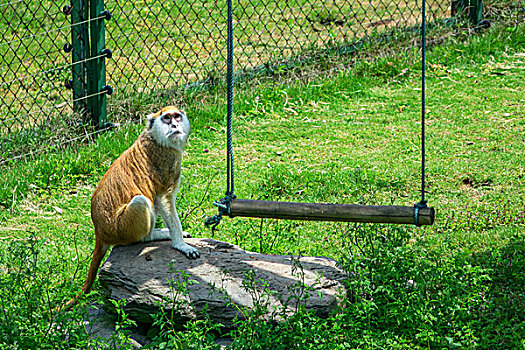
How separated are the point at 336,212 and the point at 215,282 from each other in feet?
2.78

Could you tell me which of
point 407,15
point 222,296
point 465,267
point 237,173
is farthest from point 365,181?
point 407,15

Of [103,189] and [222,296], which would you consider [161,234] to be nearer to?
[103,189]

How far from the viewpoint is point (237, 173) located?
21.0ft

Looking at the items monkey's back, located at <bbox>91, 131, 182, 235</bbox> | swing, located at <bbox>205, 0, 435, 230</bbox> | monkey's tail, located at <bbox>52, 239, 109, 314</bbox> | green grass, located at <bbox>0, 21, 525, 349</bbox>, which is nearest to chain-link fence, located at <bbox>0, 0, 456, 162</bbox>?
green grass, located at <bbox>0, 21, 525, 349</bbox>

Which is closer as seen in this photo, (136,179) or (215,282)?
(215,282)

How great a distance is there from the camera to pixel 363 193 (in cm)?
550

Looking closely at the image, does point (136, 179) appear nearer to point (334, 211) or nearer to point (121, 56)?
point (334, 211)

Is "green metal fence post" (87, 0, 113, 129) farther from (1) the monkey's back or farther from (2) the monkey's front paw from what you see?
(2) the monkey's front paw

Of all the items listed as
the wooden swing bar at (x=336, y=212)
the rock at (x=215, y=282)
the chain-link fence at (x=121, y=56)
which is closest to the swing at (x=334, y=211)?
the wooden swing bar at (x=336, y=212)

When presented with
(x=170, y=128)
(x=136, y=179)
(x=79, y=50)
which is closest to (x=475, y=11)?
(x=79, y=50)

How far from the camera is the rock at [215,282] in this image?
3.97m

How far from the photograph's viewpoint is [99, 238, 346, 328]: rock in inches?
156

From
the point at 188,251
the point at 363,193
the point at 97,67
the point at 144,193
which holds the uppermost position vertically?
the point at 97,67

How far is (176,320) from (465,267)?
171 cm
